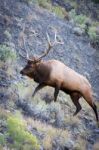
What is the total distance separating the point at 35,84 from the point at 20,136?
14.0 ft

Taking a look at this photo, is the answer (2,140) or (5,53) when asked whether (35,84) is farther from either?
(2,140)

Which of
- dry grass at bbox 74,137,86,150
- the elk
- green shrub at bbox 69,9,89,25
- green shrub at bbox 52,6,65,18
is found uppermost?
the elk

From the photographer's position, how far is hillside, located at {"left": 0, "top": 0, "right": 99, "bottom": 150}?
48.6 feet

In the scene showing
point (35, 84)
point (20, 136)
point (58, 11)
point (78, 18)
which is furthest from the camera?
point (78, 18)

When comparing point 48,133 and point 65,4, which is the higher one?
point 48,133

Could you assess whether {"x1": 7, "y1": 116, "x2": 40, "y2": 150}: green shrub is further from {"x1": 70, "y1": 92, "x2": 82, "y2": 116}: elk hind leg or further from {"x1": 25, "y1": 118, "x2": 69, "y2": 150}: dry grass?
{"x1": 70, "y1": 92, "x2": 82, "y2": 116}: elk hind leg

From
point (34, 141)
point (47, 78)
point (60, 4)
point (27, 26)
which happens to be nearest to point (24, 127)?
point (34, 141)

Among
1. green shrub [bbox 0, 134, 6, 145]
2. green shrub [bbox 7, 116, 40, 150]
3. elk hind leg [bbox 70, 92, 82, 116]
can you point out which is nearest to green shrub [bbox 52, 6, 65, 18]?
elk hind leg [bbox 70, 92, 82, 116]

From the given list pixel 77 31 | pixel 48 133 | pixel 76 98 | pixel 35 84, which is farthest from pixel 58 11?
pixel 48 133

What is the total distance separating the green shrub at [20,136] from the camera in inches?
540

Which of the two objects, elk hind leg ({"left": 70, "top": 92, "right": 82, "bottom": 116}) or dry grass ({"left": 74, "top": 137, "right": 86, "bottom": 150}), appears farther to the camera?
elk hind leg ({"left": 70, "top": 92, "right": 82, "bottom": 116})

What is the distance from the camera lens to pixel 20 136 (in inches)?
546

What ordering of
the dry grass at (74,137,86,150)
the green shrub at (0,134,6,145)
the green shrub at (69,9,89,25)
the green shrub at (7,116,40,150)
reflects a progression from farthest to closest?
the green shrub at (69,9,89,25), the dry grass at (74,137,86,150), the green shrub at (7,116,40,150), the green shrub at (0,134,6,145)

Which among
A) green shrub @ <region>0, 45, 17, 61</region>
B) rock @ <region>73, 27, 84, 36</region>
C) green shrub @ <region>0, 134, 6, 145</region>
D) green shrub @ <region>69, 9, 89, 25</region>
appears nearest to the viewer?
green shrub @ <region>0, 134, 6, 145</region>
